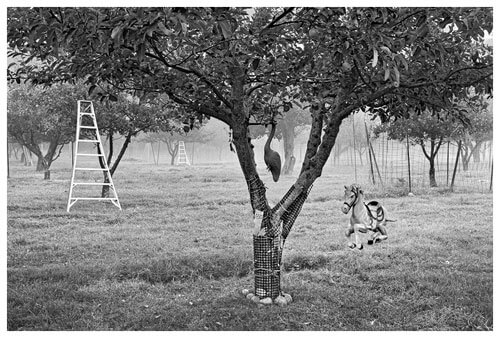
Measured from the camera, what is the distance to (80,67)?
306cm

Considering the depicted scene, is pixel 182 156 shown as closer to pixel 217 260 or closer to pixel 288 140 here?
pixel 288 140

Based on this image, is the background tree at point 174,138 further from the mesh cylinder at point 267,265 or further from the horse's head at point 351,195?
the horse's head at point 351,195

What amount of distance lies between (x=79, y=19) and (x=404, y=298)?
3.01 meters

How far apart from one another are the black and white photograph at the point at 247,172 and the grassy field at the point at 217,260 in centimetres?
2

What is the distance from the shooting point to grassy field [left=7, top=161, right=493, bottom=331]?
3.58 metres

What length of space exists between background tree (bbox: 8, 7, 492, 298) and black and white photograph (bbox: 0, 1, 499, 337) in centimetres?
2

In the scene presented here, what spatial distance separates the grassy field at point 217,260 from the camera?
11.8 ft

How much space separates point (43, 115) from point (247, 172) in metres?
3.62

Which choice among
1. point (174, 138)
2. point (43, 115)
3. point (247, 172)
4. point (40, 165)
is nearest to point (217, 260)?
point (247, 172)

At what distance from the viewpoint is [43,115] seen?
6098mm

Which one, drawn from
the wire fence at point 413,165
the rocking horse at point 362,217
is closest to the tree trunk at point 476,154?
the wire fence at point 413,165

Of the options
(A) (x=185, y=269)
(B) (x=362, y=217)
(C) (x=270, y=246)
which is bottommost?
(A) (x=185, y=269)

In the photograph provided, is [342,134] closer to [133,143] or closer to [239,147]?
[133,143]
